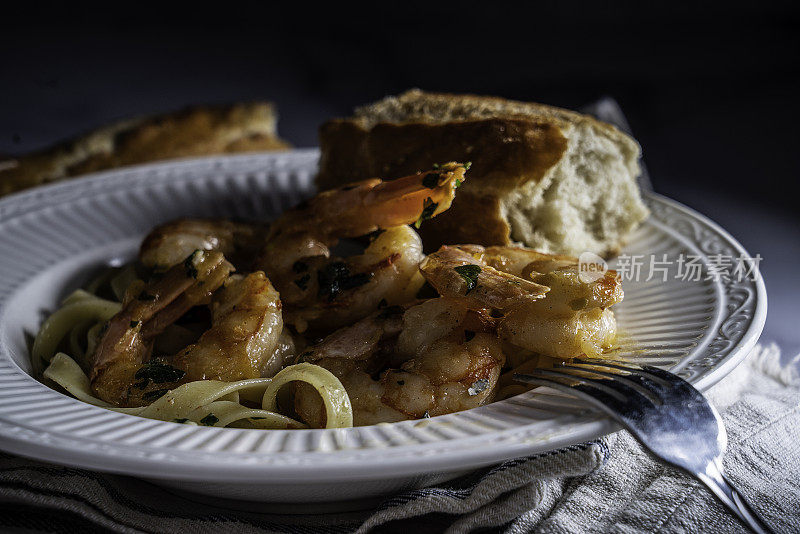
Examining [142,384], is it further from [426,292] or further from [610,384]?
[610,384]

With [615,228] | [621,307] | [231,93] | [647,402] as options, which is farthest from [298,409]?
[231,93]

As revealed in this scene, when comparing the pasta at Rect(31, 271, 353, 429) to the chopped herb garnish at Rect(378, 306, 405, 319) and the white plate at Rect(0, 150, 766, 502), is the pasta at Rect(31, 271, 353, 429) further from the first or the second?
the chopped herb garnish at Rect(378, 306, 405, 319)

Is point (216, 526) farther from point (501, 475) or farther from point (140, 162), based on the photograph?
point (140, 162)

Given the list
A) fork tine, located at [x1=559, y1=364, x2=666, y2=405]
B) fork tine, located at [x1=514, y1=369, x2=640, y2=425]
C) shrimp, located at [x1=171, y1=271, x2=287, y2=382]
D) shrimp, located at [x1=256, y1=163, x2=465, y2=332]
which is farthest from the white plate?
shrimp, located at [x1=256, y1=163, x2=465, y2=332]

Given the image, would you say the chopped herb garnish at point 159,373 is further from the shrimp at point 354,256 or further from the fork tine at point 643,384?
the fork tine at point 643,384

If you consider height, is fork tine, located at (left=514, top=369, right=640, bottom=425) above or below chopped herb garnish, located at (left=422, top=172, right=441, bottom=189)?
below

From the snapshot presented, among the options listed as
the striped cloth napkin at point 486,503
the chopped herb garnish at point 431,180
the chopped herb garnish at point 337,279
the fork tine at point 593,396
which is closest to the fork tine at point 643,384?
the fork tine at point 593,396
